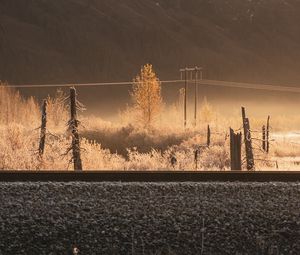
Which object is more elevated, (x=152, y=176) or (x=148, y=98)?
(x=148, y=98)

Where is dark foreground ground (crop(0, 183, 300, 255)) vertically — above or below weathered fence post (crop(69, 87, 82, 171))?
below

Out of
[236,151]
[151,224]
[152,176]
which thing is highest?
[236,151]

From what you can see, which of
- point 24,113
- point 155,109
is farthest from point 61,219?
point 24,113

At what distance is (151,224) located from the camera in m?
6.42

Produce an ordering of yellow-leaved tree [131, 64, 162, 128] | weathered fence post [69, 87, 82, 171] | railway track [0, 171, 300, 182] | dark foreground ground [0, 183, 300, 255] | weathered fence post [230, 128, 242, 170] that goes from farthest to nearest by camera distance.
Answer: yellow-leaved tree [131, 64, 162, 128]
weathered fence post [69, 87, 82, 171]
weathered fence post [230, 128, 242, 170]
railway track [0, 171, 300, 182]
dark foreground ground [0, 183, 300, 255]

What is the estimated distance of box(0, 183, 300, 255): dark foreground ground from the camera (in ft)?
20.4

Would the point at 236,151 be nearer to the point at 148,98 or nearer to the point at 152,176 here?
the point at 152,176

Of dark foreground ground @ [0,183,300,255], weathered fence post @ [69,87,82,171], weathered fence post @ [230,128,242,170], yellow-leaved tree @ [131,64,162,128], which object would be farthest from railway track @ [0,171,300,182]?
yellow-leaved tree @ [131,64,162,128]

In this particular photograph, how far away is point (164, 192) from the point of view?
7.67m

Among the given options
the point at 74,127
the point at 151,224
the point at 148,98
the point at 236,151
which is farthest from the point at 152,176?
the point at 148,98

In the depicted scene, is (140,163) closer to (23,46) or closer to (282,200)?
(282,200)

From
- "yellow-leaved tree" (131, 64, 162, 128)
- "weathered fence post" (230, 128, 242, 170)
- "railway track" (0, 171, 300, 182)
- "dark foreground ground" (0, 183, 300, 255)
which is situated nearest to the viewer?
"dark foreground ground" (0, 183, 300, 255)

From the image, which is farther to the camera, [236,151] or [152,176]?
Result: [236,151]

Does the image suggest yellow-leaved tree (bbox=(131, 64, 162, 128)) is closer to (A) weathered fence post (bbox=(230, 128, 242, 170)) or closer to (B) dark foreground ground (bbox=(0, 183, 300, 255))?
(A) weathered fence post (bbox=(230, 128, 242, 170))
